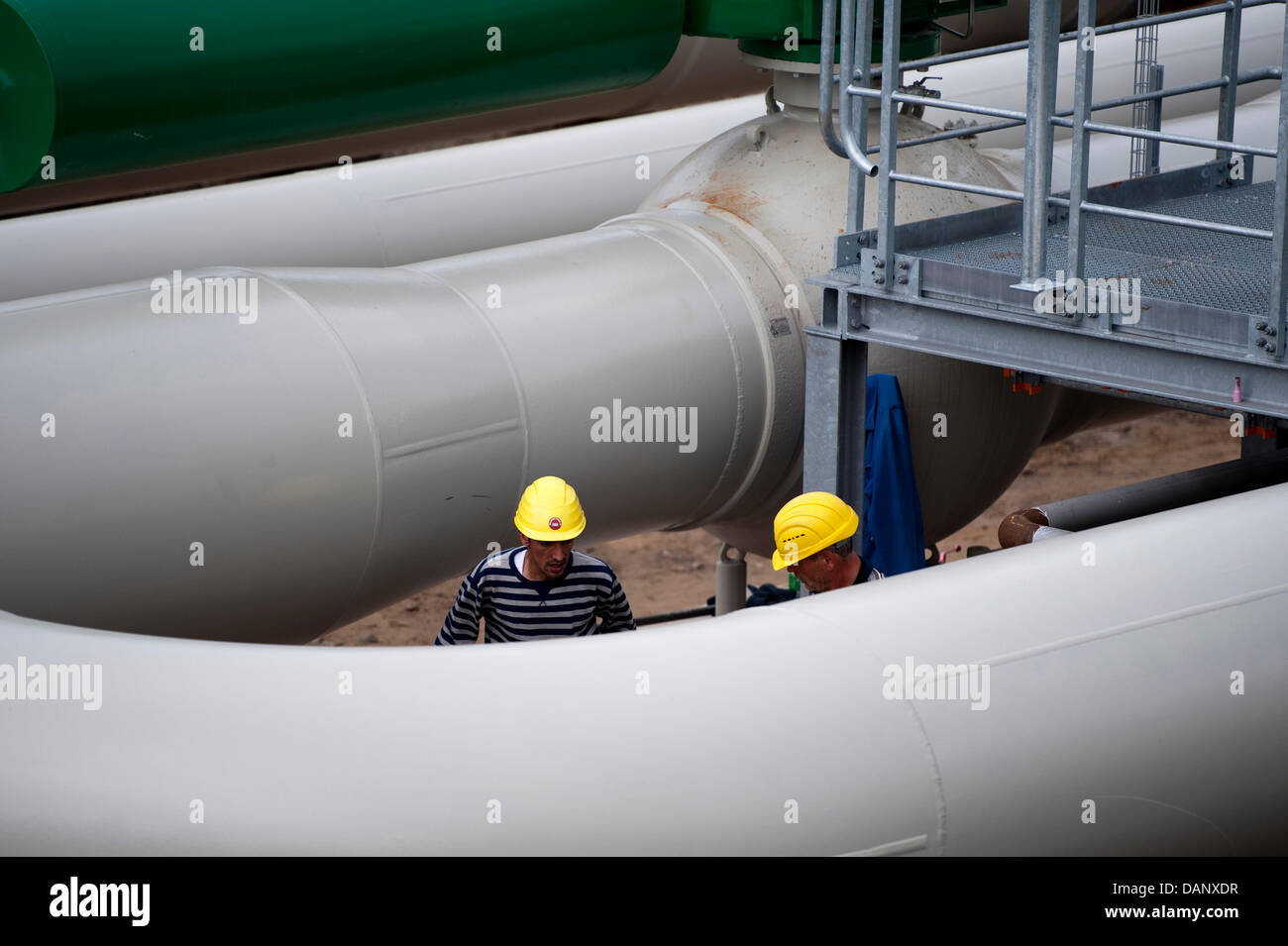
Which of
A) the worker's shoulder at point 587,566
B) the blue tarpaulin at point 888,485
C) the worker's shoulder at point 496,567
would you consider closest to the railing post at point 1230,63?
the blue tarpaulin at point 888,485

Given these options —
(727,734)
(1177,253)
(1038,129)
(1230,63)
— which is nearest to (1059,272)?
(1038,129)

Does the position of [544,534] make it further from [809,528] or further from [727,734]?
[727,734]

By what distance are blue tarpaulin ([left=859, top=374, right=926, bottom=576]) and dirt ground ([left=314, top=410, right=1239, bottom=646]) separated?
265 centimetres

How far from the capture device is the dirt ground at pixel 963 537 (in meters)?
9.38

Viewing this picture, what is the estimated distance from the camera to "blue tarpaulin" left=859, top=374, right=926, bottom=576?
18.8ft

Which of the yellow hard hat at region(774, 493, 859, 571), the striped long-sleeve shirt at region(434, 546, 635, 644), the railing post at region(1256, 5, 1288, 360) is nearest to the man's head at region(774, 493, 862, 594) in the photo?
the yellow hard hat at region(774, 493, 859, 571)

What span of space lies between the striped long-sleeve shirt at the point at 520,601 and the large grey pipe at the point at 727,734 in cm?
124

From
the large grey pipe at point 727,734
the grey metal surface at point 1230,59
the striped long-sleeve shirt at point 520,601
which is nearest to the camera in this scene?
the large grey pipe at point 727,734

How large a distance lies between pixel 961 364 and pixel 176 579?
8.54 ft

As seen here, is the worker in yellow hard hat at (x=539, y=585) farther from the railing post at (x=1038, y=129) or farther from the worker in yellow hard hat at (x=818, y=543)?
the railing post at (x=1038, y=129)

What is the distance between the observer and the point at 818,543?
16.1 feet

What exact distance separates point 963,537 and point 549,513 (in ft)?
18.2

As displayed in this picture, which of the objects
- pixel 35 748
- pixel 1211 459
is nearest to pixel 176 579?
pixel 35 748
